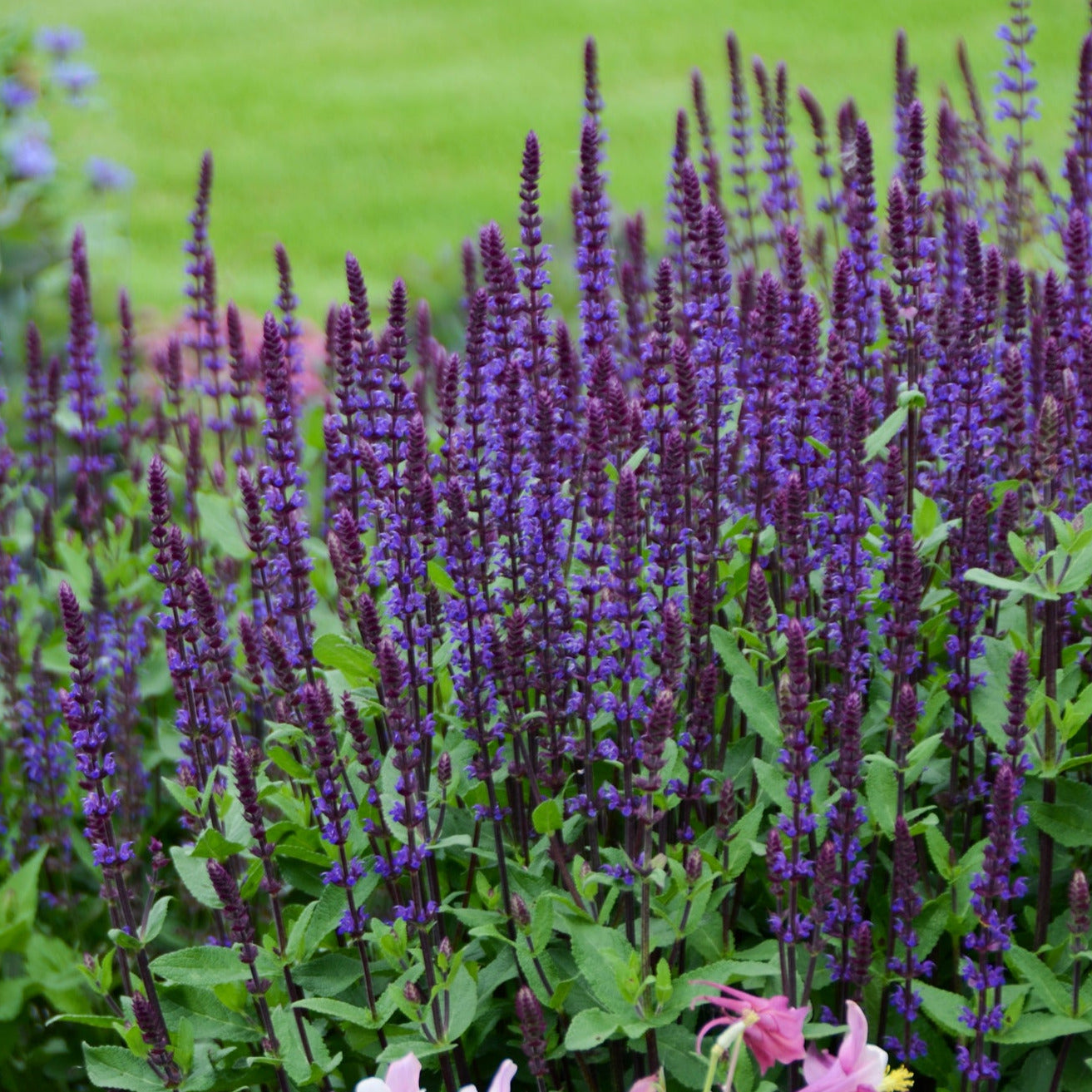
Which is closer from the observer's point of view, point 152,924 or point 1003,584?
point 1003,584

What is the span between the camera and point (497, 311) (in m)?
3.20

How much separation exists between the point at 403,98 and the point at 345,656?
41.9 ft

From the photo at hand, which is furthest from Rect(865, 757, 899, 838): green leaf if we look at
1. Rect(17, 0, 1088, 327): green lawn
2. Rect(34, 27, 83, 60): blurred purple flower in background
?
Rect(34, 27, 83, 60): blurred purple flower in background

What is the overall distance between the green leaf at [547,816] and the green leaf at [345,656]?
0.44 metres

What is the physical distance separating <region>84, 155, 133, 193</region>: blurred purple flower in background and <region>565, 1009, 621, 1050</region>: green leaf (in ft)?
27.9

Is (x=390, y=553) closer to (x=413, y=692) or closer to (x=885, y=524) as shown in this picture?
(x=413, y=692)

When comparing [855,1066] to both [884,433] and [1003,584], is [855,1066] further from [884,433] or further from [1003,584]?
[884,433]

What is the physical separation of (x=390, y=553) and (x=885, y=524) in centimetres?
105

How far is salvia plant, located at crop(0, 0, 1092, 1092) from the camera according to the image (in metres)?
2.69

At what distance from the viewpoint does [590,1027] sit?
253cm

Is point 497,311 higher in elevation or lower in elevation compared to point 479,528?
higher

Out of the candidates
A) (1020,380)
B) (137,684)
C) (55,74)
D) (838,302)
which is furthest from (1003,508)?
(55,74)

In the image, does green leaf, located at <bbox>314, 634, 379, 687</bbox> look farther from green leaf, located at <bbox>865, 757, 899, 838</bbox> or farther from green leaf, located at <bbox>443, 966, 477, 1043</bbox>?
green leaf, located at <bbox>865, 757, 899, 838</bbox>

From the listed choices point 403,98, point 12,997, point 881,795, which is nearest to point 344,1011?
point 881,795
